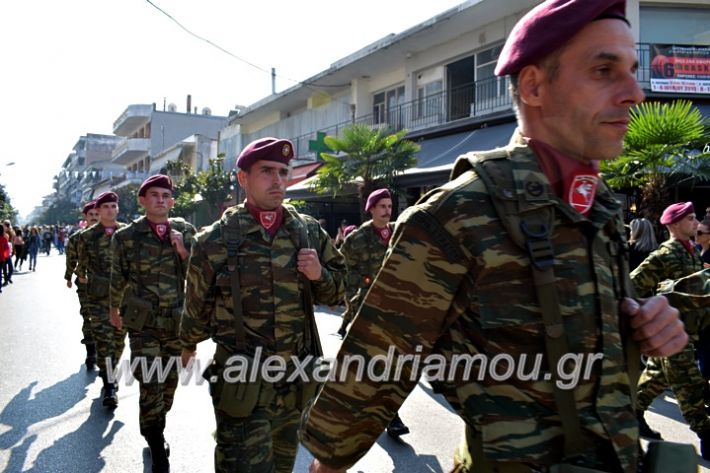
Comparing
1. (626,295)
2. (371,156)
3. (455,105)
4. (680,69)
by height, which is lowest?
(626,295)

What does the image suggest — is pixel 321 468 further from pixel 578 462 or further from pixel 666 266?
pixel 666 266

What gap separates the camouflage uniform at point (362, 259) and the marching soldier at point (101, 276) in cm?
263

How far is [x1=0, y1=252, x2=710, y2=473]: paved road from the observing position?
4.31m

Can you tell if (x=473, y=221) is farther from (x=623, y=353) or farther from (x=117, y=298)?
(x=117, y=298)

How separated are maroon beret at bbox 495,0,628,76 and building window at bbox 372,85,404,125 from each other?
17272mm

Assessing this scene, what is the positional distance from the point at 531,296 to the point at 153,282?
3988 mm

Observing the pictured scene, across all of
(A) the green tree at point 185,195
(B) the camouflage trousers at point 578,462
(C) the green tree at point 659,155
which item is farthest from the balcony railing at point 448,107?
(B) the camouflage trousers at point 578,462

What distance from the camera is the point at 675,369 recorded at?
177 inches

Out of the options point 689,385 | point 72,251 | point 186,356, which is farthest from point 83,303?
point 689,385

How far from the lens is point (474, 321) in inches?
52.4

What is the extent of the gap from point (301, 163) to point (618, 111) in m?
22.2

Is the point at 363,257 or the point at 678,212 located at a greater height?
the point at 678,212

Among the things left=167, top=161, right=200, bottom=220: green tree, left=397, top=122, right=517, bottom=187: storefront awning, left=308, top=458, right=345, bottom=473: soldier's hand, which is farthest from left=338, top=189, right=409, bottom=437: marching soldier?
left=167, top=161, right=200, bottom=220: green tree

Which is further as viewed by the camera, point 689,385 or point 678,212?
point 678,212
